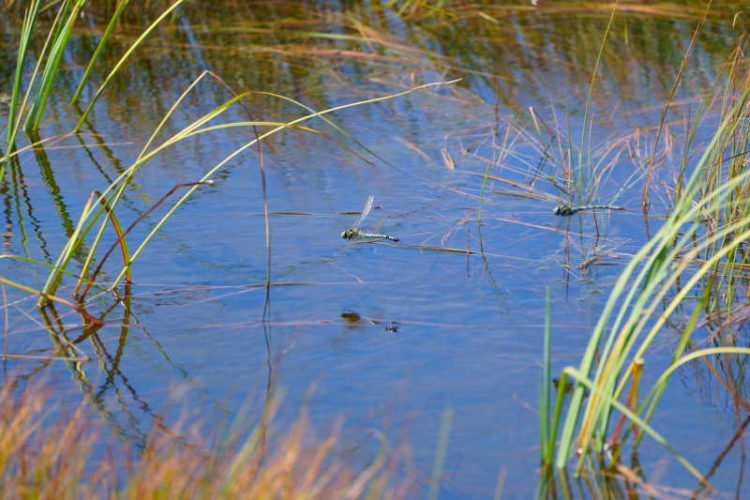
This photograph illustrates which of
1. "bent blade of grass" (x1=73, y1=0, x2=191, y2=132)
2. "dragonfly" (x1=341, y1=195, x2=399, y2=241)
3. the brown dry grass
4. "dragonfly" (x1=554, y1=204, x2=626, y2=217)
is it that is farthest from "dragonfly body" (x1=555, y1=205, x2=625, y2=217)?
the brown dry grass

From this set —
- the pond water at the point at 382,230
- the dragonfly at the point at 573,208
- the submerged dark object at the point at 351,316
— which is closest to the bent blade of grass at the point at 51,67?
the pond water at the point at 382,230

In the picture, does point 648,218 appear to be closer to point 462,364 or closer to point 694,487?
point 462,364

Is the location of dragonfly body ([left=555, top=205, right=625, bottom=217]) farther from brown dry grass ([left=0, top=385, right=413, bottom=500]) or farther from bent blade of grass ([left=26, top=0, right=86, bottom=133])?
bent blade of grass ([left=26, top=0, right=86, bottom=133])

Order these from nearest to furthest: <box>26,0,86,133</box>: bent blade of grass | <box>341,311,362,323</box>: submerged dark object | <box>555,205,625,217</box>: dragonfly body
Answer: <box>341,311,362,323</box>: submerged dark object → <box>555,205,625,217</box>: dragonfly body → <box>26,0,86,133</box>: bent blade of grass

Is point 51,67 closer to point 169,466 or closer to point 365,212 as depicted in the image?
point 365,212

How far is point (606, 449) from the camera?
1.67 meters

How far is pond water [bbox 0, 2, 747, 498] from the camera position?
1858mm

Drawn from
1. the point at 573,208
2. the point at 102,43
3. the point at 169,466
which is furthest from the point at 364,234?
the point at 169,466

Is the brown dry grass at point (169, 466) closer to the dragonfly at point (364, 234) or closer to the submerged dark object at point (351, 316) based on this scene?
the submerged dark object at point (351, 316)

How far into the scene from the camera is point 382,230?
2.65 metres

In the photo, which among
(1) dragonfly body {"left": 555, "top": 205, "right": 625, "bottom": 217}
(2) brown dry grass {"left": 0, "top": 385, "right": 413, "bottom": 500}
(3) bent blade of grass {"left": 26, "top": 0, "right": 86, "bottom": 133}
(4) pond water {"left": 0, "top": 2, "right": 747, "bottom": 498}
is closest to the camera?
(2) brown dry grass {"left": 0, "top": 385, "right": 413, "bottom": 500}

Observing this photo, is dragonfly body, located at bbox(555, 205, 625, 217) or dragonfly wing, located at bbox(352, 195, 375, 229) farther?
dragonfly body, located at bbox(555, 205, 625, 217)

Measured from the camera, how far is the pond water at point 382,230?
73.2 inches

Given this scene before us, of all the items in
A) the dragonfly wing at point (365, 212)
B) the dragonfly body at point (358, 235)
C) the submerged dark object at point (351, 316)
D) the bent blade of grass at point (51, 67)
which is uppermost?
the bent blade of grass at point (51, 67)
